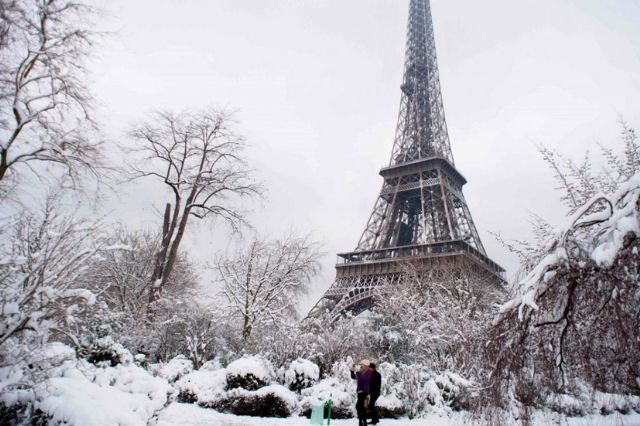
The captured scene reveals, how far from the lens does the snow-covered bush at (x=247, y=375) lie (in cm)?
1009

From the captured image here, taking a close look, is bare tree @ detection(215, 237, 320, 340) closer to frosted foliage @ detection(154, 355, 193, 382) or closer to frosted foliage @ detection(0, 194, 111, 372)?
frosted foliage @ detection(154, 355, 193, 382)

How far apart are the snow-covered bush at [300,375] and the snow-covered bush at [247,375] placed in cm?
78

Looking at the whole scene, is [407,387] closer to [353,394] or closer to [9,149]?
[353,394]

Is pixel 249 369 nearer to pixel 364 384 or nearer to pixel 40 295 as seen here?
pixel 364 384

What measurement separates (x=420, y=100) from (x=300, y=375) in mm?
39819

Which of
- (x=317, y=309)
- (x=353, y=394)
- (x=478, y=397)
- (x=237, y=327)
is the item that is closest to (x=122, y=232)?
(x=237, y=327)

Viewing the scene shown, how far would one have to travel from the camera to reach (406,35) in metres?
49.8

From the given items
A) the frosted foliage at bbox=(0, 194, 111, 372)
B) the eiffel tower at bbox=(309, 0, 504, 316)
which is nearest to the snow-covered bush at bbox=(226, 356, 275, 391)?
the frosted foliage at bbox=(0, 194, 111, 372)

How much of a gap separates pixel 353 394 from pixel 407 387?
1481mm

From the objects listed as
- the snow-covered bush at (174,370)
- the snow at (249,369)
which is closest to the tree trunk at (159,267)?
the snow-covered bush at (174,370)

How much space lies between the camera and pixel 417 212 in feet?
134

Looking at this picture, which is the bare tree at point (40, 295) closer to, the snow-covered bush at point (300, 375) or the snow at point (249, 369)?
the snow at point (249, 369)

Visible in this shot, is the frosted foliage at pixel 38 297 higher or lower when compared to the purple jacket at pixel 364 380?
higher

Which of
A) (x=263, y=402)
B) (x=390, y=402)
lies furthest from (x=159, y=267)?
(x=390, y=402)
